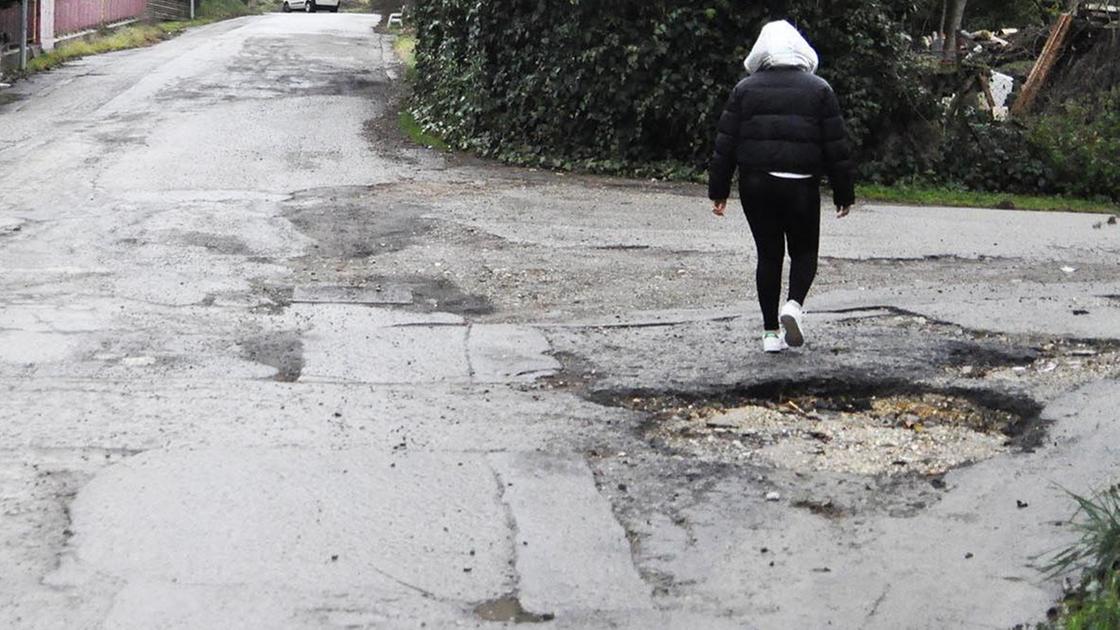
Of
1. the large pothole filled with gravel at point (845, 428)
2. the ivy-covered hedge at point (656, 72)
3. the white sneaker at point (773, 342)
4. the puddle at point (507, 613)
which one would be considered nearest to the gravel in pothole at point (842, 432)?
the large pothole filled with gravel at point (845, 428)

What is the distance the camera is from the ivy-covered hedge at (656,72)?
15.7m

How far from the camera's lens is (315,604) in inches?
184

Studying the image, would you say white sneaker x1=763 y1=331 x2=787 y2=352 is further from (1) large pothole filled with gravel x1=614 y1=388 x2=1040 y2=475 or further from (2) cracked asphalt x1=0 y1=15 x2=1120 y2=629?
(1) large pothole filled with gravel x1=614 y1=388 x2=1040 y2=475

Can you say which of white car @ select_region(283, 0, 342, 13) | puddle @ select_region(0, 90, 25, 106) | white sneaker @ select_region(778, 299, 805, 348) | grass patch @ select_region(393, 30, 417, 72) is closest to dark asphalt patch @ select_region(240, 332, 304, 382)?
white sneaker @ select_region(778, 299, 805, 348)

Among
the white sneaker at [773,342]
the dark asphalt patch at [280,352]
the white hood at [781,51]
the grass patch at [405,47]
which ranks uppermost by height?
the white hood at [781,51]

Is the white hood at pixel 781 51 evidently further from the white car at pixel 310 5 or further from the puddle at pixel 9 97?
the white car at pixel 310 5

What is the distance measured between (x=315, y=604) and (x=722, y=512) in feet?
5.68

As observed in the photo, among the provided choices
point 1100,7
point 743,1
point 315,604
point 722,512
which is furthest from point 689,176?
point 315,604

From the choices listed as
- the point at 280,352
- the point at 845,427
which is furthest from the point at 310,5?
the point at 845,427

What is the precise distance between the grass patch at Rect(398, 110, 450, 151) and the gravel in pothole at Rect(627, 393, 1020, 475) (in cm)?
1136

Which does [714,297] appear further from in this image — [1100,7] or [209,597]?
[1100,7]

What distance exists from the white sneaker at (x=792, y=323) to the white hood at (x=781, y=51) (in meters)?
1.32

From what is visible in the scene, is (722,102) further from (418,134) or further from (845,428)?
(845,428)

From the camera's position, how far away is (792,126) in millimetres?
7840
